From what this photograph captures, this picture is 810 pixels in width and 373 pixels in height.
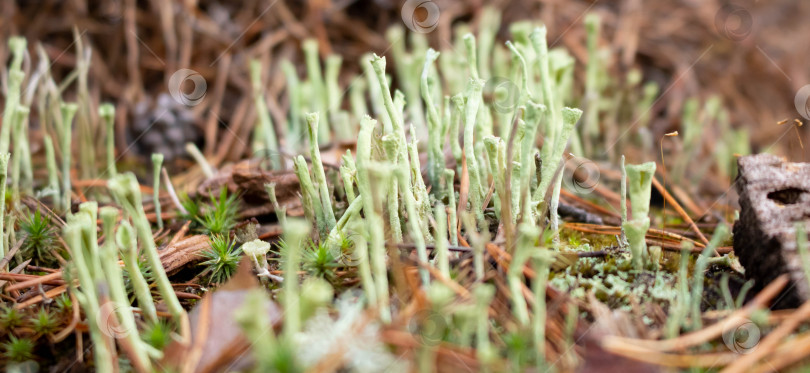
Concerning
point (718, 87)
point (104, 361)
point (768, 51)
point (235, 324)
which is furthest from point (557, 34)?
point (104, 361)

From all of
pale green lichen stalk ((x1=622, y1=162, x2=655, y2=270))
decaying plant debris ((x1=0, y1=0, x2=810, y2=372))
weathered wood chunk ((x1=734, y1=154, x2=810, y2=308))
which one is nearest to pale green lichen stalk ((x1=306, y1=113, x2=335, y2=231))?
decaying plant debris ((x1=0, y1=0, x2=810, y2=372))

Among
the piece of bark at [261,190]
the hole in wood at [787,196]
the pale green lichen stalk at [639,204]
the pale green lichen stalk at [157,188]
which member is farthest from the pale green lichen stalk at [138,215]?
the hole in wood at [787,196]

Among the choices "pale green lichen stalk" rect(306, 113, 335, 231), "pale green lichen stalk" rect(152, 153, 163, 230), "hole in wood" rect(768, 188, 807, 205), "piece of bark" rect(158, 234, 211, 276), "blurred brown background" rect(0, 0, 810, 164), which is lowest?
"piece of bark" rect(158, 234, 211, 276)

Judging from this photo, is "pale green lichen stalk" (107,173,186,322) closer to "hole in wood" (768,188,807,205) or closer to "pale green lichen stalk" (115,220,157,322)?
"pale green lichen stalk" (115,220,157,322)

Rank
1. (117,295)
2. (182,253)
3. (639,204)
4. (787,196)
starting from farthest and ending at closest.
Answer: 1. (182,253)
2. (787,196)
3. (639,204)
4. (117,295)

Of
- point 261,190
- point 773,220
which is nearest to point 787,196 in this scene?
point 773,220

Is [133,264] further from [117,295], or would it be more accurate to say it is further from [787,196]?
[787,196]

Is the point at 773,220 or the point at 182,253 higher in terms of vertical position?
the point at 773,220
